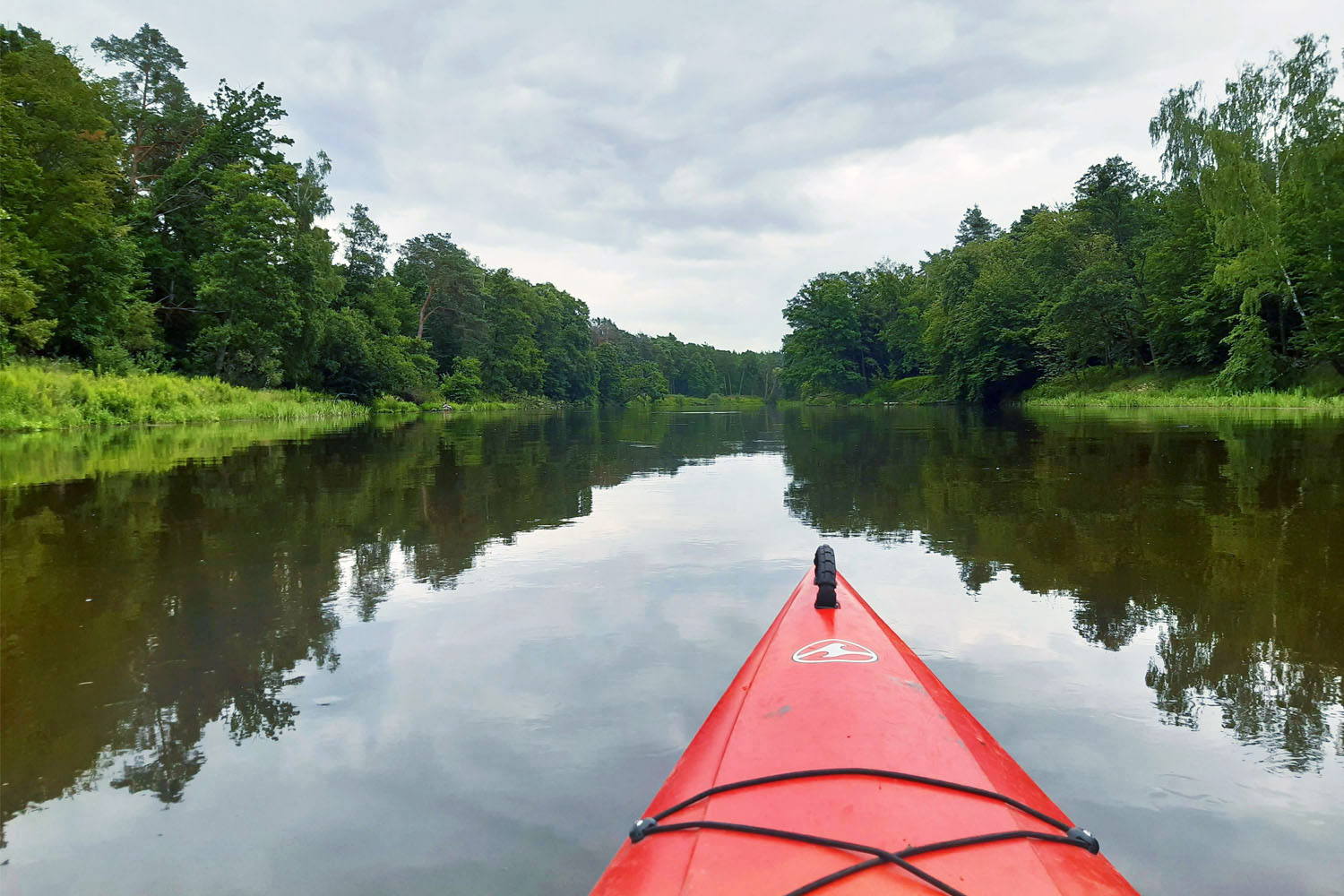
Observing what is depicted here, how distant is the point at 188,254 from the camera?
35.4 metres

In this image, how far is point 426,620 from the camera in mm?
4559

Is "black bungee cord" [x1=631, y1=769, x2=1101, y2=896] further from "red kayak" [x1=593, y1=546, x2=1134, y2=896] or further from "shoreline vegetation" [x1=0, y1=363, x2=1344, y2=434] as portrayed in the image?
"shoreline vegetation" [x1=0, y1=363, x2=1344, y2=434]

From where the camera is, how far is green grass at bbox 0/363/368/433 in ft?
58.8

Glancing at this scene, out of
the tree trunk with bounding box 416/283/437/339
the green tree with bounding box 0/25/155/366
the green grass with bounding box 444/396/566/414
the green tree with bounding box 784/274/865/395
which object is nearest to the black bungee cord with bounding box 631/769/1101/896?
the green tree with bounding box 0/25/155/366

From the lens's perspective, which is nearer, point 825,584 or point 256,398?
point 825,584

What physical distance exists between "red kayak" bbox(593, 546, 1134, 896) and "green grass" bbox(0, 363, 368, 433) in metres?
21.6

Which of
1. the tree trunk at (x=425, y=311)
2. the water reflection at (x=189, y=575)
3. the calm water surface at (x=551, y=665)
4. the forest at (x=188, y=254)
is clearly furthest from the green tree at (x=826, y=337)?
the calm water surface at (x=551, y=665)

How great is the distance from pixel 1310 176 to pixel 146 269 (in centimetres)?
4897

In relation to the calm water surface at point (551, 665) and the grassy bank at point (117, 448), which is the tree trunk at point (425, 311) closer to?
the grassy bank at point (117, 448)

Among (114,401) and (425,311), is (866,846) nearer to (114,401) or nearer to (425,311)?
(114,401)

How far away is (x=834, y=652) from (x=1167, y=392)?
40434 mm

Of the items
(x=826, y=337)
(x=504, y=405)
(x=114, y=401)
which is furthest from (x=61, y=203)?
(x=826, y=337)

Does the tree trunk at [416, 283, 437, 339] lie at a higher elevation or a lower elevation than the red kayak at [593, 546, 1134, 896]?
higher

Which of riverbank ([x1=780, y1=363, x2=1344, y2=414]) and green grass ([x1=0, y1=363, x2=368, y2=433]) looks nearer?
green grass ([x1=0, y1=363, x2=368, y2=433])
